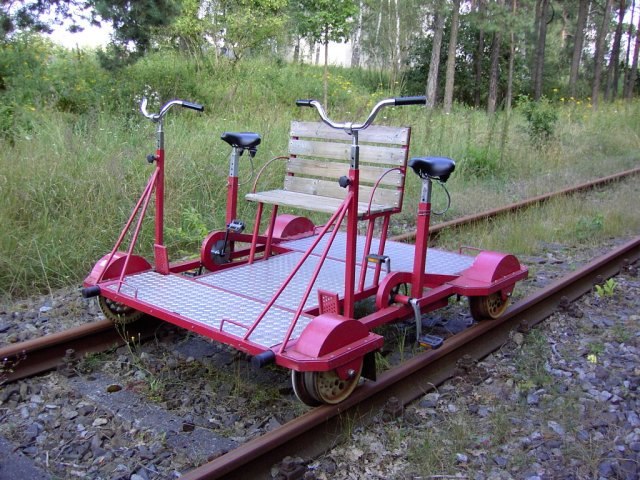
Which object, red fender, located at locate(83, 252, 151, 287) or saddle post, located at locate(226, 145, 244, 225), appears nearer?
red fender, located at locate(83, 252, 151, 287)

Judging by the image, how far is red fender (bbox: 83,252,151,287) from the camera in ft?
13.7

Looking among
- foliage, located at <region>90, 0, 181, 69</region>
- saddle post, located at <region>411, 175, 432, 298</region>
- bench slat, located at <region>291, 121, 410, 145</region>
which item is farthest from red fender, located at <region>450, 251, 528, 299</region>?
foliage, located at <region>90, 0, 181, 69</region>

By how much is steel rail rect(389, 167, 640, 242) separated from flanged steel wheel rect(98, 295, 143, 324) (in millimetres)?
2820

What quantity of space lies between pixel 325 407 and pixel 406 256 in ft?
7.17

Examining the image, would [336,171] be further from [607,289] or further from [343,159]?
[607,289]

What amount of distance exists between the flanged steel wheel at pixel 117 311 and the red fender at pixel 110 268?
0.43ft

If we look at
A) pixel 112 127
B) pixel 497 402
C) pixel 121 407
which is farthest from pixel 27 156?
pixel 497 402

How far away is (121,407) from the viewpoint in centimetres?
351

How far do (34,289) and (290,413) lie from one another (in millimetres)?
2859

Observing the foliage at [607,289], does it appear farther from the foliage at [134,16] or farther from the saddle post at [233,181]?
the foliage at [134,16]

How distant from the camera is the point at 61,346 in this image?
4.01 metres

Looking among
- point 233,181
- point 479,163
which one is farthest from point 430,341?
point 479,163

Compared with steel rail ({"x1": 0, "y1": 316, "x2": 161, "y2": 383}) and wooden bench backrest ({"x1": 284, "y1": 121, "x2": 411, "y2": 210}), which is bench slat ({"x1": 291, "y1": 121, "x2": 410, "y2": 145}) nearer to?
wooden bench backrest ({"x1": 284, "y1": 121, "x2": 411, "y2": 210})

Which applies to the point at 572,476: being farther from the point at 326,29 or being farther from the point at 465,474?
the point at 326,29
